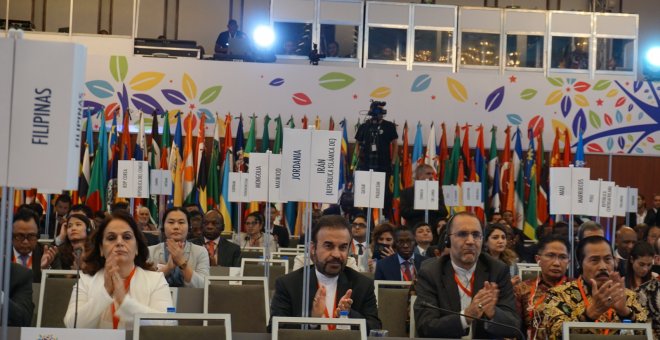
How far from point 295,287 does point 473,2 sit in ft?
57.7

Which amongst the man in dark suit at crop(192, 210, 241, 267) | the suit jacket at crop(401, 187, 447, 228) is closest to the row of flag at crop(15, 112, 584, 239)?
the suit jacket at crop(401, 187, 447, 228)

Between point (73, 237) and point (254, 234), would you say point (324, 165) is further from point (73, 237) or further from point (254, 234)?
point (254, 234)

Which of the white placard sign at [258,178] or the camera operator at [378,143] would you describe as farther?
the camera operator at [378,143]

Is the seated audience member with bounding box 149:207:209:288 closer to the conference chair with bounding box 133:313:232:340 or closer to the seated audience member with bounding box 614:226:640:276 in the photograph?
the conference chair with bounding box 133:313:232:340

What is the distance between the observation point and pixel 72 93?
4070 mm

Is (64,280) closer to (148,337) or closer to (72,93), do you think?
(148,337)

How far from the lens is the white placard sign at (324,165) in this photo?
691 centimetres

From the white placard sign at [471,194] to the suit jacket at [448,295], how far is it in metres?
9.38

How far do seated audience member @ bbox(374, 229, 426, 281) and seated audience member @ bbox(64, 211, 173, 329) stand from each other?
3685mm

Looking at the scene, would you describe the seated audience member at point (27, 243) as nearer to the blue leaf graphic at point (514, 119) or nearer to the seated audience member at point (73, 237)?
the seated audience member at point (73, 237)

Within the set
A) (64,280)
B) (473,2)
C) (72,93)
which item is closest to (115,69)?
(473,2)

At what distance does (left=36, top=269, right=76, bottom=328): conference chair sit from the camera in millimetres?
7043

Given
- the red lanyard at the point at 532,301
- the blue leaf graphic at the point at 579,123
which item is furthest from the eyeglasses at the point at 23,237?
the blue leaf graphic at the point at 579,123

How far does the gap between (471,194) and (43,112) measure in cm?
1190
